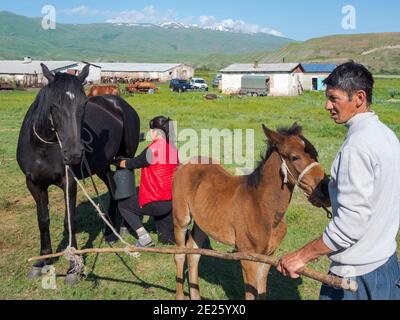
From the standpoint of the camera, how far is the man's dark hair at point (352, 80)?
235cm

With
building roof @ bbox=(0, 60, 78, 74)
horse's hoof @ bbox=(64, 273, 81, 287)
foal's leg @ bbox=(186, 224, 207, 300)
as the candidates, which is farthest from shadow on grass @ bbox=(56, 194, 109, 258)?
building roof @ bbox=(0, 60, 78, 74)

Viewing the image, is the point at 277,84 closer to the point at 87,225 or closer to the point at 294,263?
the point at 87,225

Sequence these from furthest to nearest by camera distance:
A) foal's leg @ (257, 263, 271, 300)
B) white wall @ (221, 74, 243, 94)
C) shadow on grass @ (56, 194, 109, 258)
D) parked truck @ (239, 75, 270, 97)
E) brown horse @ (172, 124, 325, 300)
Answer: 1. white wall @ (221, 74, 243, 94)
2. parked truck @ (239, 75, 270, 97)
3. shadow on grass @ (56, 194, 109, 258)
4. foal's leg @ (257, 263, 271, 300)
5. brown horse @ (172, 124, 325, 300)

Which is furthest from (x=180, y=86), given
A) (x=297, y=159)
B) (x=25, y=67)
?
(x=297, y=159)

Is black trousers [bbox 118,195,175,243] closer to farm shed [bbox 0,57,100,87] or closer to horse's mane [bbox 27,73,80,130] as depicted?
horse's mane [bbox 27,73,80,130]

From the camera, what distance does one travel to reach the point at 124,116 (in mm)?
8281

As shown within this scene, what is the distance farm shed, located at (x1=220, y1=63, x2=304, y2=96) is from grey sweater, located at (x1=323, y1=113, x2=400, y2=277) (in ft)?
161

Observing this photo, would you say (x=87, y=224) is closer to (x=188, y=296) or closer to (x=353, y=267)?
(x=188, y=296)

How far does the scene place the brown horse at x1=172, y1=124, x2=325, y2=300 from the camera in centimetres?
331

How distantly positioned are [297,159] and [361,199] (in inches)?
43.2

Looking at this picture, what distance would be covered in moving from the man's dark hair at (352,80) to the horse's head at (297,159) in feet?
2.89

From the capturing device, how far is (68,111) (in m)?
4.57

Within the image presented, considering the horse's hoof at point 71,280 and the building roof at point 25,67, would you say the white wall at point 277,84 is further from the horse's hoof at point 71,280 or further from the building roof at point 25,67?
the horse's hoof at point 71,280

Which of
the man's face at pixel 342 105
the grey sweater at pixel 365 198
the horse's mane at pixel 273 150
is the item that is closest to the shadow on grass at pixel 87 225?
the horse's mane at pixel 273 150
